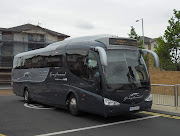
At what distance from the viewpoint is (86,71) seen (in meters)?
9.27

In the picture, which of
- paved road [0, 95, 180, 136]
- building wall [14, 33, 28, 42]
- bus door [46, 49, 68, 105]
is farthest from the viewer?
building wall [14, 33, 28, 42]

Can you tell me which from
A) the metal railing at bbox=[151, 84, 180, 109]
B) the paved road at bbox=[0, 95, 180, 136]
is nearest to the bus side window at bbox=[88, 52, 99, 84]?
the paved road at bbox=[0, 95, 180, 136]

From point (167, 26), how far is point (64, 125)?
15.0 m

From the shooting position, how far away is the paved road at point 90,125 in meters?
7.21

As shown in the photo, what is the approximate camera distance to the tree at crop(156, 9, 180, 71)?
19.7m

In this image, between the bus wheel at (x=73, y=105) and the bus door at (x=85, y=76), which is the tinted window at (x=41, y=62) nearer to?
the bus door at (x=85, y=76)

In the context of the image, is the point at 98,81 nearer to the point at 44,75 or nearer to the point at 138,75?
the point at 138,75

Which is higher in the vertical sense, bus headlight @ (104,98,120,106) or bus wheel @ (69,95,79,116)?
bus headlight @ (104,98,120,106)

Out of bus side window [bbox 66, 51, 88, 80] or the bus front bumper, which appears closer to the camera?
the bus front bumper

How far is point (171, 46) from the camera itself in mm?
19859

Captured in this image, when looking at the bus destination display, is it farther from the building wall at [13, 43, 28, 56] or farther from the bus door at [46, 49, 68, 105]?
the building wall at [13, 43, 28, 56]

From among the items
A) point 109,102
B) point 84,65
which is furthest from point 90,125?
point 84,65

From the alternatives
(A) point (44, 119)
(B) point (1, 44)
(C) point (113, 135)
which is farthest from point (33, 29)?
(C) point (113, 135)

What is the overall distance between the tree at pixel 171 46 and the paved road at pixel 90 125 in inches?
424
